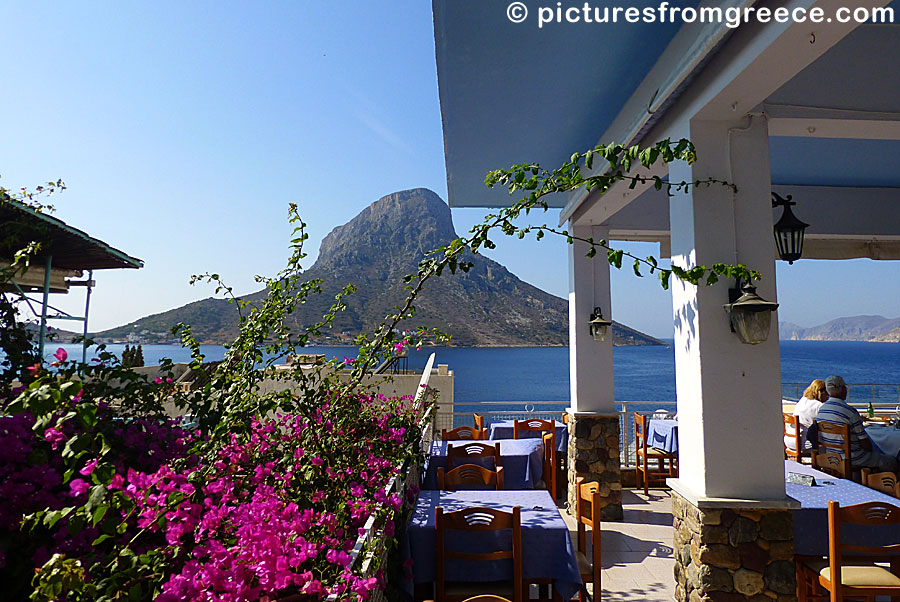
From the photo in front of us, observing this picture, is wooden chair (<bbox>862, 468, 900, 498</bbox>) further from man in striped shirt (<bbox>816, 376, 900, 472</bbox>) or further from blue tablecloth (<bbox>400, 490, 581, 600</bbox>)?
blue tablecloth (<bbox>400, 490, 581, 600</bbox>)

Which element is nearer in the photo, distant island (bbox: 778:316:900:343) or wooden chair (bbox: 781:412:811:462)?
wooden chair (bbox: 781:412:811:462)

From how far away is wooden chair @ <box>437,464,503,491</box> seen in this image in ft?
11.4

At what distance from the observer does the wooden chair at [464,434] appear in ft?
16.4

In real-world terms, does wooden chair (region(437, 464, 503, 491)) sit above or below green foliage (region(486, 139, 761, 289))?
below

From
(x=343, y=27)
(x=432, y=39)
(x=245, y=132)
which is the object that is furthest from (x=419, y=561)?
(x=245, y=132)

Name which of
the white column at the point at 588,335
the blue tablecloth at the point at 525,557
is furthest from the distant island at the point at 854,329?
the blue tablecloth at the point at 525,557

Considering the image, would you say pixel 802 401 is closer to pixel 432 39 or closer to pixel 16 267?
pixel 432 39

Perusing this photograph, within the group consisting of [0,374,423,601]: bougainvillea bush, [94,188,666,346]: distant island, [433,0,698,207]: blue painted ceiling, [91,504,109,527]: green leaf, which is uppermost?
[94,188,666,346]: distant island

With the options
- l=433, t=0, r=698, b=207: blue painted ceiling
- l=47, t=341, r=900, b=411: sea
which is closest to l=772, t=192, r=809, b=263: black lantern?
l=433, t=0, r=698, b=207: blue painted ceiling

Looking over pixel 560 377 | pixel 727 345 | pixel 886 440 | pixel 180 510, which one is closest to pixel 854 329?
pixel 560 377

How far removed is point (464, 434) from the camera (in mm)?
5660

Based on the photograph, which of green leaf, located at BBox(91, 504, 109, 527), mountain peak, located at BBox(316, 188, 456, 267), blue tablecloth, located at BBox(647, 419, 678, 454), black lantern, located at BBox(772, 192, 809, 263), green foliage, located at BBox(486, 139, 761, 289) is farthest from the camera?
mountain peak, located at BBox(316, 188, 456, 267)

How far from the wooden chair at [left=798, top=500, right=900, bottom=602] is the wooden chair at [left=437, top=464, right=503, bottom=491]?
186cm

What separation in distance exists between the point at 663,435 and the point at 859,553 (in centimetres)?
301
